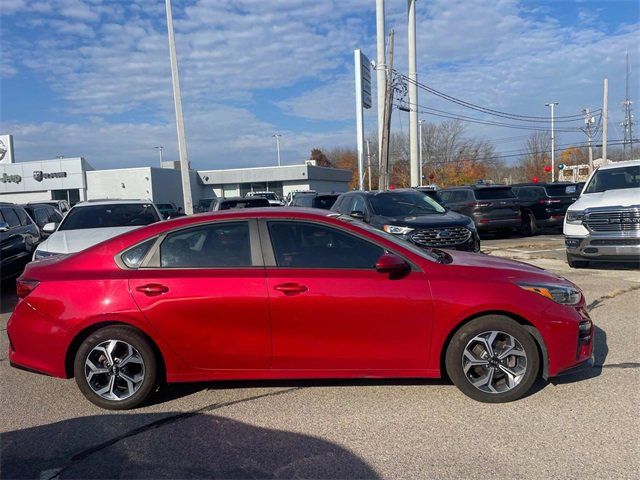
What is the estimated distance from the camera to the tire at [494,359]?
4078 millimetres

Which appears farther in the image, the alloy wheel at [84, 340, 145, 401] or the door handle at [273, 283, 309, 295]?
the alloy wheel at [84, 340, 145, 401]

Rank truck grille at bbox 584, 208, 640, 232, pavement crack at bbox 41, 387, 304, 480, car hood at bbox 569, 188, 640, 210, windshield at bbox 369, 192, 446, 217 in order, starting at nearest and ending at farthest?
1. pavement crack at bbox 41, 387, 304, 480
2. truck grille at bbox 584, 208, 640, 232
3. car hood at bbox 569, 188, 640, 210
4. windshield at bbox 369, 192, 446, 217

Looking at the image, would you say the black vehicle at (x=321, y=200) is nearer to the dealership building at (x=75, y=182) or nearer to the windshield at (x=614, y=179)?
the windshield at (x=614, y=179)

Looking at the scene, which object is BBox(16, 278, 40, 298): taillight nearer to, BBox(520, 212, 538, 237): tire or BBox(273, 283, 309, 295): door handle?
BBox(273, 283, 309, 295): door handle

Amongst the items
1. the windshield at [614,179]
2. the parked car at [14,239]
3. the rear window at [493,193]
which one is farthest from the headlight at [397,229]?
the rear window at [493,193]

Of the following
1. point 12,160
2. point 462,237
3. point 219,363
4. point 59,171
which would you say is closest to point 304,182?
point 59,171

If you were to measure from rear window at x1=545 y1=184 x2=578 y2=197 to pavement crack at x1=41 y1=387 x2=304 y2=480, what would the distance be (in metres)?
15.6

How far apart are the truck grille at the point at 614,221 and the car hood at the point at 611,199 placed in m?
0.17

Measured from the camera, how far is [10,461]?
3.50 m

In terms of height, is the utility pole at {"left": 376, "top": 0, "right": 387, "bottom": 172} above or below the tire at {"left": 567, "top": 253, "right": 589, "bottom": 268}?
above

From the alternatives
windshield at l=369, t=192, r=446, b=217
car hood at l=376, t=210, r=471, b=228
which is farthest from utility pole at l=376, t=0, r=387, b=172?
car hood at l=376, t=210, r=471, b=228

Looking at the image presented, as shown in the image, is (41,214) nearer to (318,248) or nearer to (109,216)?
(109,216)

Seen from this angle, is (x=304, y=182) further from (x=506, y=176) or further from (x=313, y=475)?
(x=313, y=475)

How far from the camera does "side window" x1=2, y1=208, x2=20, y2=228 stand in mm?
10572
